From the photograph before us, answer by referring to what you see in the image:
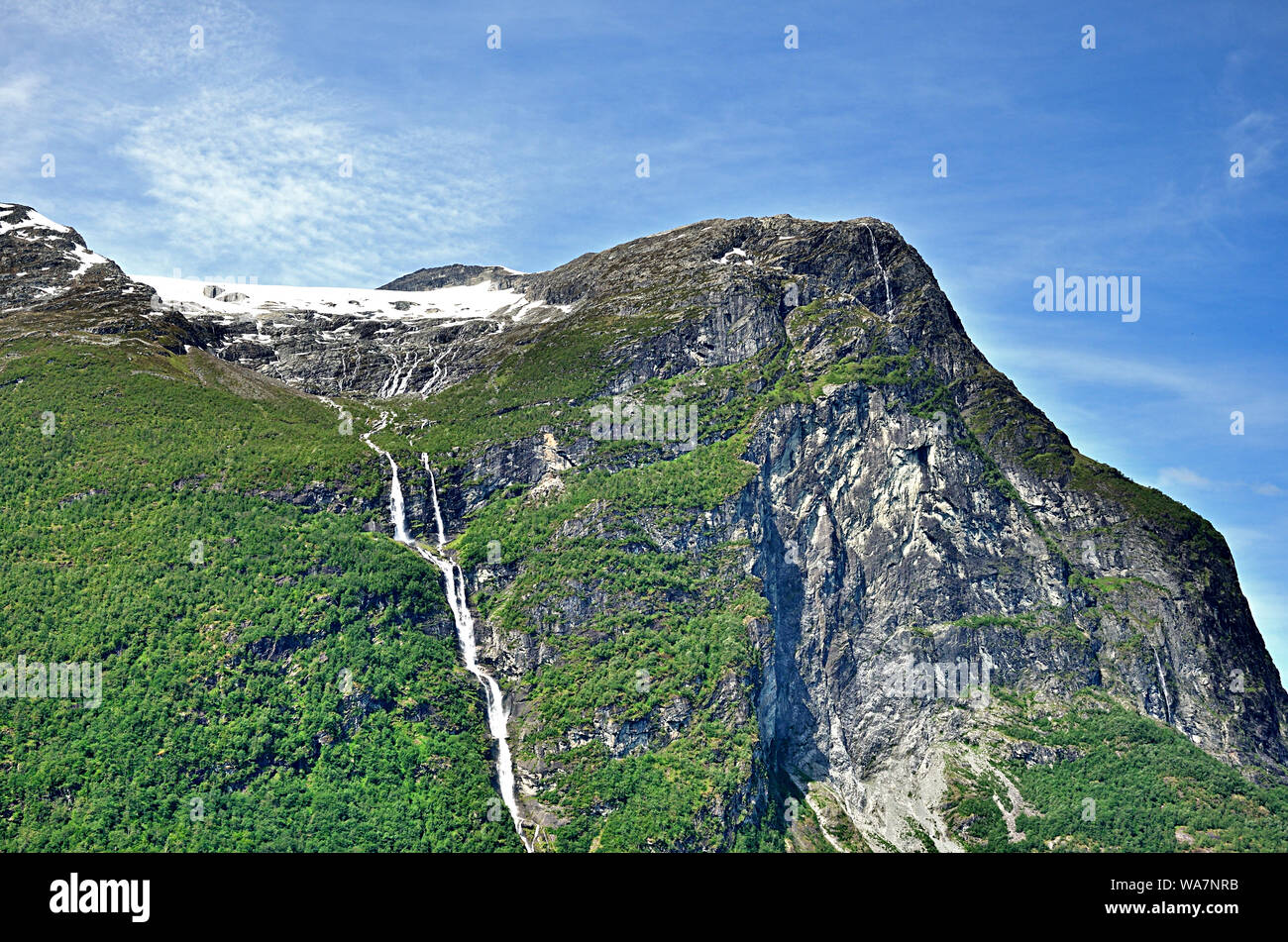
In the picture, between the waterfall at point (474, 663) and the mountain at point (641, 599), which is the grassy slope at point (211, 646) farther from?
the waterfall at point (474, 663)

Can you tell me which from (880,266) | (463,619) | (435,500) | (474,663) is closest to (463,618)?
(463,619)

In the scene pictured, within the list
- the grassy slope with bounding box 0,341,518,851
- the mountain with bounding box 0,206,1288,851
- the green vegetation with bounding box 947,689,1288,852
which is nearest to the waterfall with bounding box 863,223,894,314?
the mountain with bounding box 0,206,1288,851

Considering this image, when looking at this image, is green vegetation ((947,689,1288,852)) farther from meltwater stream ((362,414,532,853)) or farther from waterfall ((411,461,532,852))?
meltwater stream ((362,414,532,853))

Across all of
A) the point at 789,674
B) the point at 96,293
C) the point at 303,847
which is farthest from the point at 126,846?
the point at 96,293

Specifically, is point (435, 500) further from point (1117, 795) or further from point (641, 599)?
point (1117, 795)

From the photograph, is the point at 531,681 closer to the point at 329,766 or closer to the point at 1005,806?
the point at 329,766
